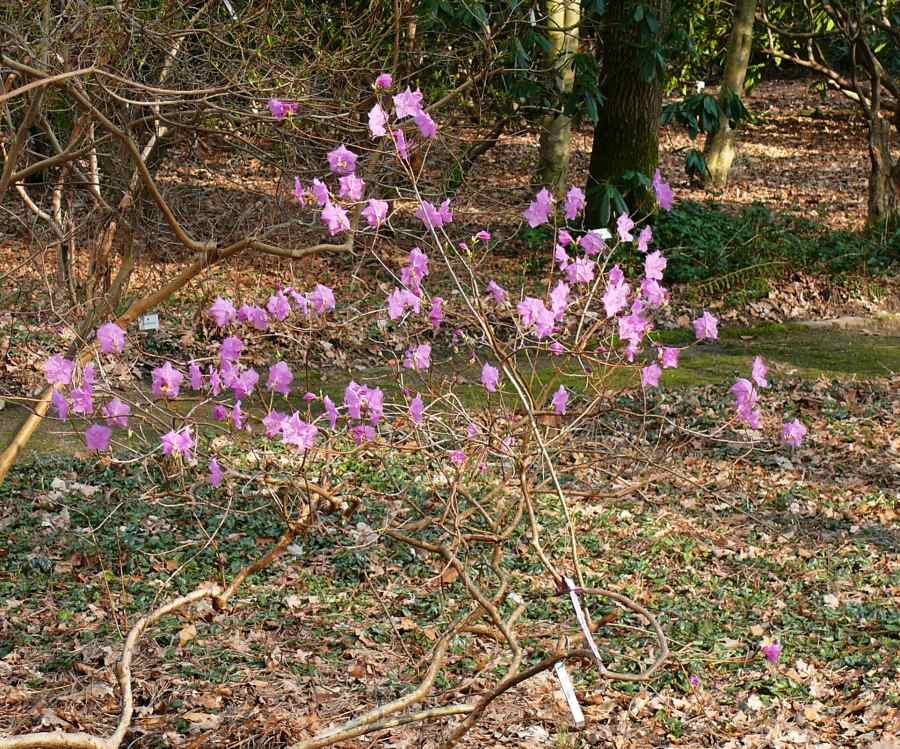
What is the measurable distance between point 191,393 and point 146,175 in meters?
3.29

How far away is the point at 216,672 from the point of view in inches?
158

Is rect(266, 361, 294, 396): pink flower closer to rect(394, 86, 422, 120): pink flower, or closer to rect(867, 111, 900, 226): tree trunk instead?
rect(394, 86, 422, 120): pink flower

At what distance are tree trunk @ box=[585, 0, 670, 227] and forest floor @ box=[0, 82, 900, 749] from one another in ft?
8.48

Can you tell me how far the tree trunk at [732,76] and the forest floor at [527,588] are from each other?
6130 millimetres

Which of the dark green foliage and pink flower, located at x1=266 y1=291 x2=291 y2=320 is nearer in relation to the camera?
pink flower, located at x1=266 y1=291 x2=291 y2=320

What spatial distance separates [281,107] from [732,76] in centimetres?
967

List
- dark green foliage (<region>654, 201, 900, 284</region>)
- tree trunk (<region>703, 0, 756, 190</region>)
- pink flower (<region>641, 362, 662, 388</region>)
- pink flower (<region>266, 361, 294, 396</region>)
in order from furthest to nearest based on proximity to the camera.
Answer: tree trunk (<region>703, 0, 756, 190</region>) → dark green foliage (<region>654, 201, 900, 284</region>) → pink flower (<region>641, 362, 662, 388</region>) → pink flower (<region>266, 361, 294, 396</region>)

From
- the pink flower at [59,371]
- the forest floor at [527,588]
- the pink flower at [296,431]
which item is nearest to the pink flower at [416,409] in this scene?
the pink flower at [296,431]

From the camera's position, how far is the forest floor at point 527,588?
375cm

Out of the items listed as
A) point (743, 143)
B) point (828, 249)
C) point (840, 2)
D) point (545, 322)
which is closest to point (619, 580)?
point (545, 322)

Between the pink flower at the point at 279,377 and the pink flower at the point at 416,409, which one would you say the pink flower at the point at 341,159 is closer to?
the pink flower at the point at 279,377

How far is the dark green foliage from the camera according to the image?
30.7 feet

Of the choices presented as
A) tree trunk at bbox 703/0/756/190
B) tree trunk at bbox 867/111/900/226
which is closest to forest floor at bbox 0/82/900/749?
tree trunk at bbox 867/111/900/226

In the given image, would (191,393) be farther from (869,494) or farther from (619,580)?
(869,494)
